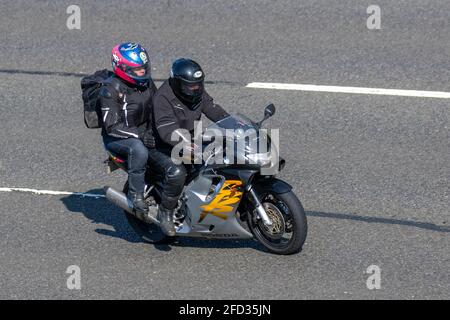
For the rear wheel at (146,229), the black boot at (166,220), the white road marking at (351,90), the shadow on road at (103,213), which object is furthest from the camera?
the white road marking at (351,90)

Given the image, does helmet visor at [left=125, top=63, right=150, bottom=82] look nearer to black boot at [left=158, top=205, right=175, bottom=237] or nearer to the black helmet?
the black helmet

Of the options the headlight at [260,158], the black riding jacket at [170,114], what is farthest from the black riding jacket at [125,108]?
the headlight at [260,158]

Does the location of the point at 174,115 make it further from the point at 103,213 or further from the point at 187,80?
the point at 103,213

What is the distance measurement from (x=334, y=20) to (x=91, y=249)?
5.95 metres

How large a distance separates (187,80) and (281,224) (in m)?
1.58

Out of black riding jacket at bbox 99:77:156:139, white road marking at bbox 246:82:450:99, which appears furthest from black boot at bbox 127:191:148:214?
white road marking at bbox 246:82:450:99

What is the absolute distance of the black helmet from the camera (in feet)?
29.9

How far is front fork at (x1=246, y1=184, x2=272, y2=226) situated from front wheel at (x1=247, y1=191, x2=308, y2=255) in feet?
0.13

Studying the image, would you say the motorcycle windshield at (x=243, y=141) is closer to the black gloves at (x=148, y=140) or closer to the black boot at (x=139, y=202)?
the black gloves at (x=148, y=140)

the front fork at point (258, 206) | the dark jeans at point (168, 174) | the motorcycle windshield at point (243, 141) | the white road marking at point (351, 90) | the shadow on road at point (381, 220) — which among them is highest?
the white road marking at point (351, 90)

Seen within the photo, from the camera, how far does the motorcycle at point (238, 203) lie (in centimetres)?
893

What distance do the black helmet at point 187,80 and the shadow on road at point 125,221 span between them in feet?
4.79

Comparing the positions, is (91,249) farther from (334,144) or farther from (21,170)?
(334,144)
